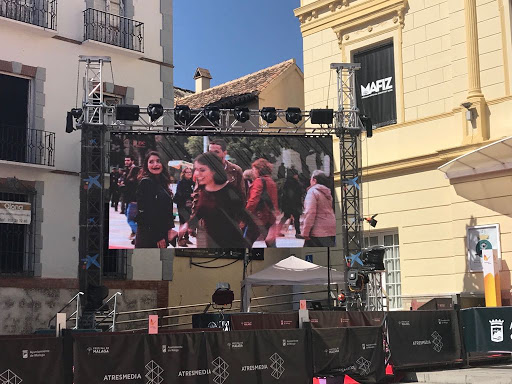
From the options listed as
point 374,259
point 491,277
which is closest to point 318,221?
point 374,259

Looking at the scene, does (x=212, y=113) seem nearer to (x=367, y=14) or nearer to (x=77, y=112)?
(x=77, y=112)

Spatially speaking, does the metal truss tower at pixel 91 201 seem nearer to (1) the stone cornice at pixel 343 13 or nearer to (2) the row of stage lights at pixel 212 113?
(2) the row of stage lights at pixel 212 113

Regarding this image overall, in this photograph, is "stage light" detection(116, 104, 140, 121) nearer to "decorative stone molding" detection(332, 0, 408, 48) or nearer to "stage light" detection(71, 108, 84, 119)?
"stage light" detection(71, 108, 84, 119)

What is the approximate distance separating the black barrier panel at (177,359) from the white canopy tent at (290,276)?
979 centimetres

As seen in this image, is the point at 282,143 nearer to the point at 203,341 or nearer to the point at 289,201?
the point at 289,201

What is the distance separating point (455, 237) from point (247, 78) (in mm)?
12437

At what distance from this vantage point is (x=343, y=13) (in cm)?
2400

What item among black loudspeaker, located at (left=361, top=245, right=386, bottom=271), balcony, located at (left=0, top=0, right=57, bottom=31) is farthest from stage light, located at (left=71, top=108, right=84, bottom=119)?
black loudspeaker, located at (left=361, top=245, right=386, bottom=271)

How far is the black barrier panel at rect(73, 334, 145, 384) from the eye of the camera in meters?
11.2

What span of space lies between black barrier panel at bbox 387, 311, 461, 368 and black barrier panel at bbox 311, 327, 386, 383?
0.79 m

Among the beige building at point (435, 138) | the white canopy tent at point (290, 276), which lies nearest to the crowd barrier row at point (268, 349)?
the beige building at point (435, 138)

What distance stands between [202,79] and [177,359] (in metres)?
23.8

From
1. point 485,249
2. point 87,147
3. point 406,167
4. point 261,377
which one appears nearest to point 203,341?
point 261,377

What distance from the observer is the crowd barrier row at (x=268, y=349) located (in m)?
11.0
